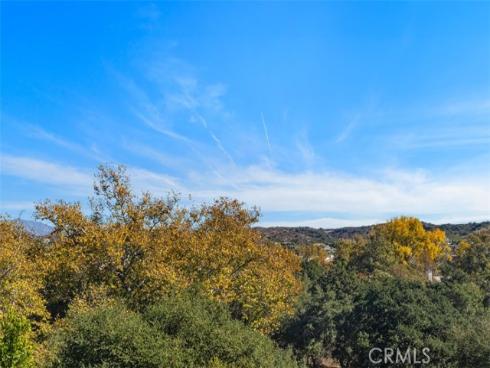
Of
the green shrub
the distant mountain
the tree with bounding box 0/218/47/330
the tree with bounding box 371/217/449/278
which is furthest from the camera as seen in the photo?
the tree with bounding box 371/217/449/278

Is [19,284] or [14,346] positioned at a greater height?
[19,284]

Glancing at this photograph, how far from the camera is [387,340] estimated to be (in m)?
20.6

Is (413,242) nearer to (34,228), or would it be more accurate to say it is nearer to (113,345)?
(34,228)

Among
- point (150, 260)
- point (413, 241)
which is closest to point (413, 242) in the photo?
point (413, 241)

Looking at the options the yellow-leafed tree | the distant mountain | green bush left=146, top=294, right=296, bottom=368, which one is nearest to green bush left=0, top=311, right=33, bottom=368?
green bush left=146, top=294, right=296, bottom=368

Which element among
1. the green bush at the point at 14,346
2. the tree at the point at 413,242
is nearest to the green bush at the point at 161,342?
the green bush at the point at 14,346

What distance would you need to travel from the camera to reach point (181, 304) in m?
13.9

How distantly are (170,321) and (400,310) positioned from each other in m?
12.9

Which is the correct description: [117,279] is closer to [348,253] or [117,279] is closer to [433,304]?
[433,304]

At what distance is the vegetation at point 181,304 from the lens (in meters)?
12.2

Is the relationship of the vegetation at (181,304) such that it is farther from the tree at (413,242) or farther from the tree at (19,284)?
the tree at (413,242)

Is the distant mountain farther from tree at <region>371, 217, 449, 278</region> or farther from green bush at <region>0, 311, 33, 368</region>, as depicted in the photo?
tree at <region>371, 217, 449, 278</region>

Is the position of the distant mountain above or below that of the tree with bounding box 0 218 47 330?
above

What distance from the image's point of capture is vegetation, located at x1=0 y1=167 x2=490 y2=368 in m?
12.2
